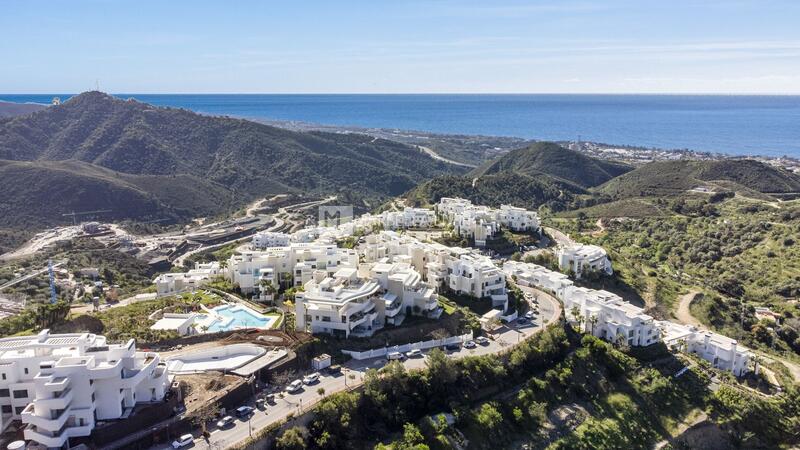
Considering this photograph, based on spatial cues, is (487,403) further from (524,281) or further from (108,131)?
(108,131)

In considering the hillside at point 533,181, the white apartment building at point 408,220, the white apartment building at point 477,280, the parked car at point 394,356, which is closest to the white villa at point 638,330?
the white apartment building at point 477,280

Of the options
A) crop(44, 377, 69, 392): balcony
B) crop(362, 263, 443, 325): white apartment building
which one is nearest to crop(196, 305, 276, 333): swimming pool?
crop(362, 263, 443, 325): white apartment building

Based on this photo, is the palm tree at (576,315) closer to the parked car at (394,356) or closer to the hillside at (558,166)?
the parked car at (394,356)

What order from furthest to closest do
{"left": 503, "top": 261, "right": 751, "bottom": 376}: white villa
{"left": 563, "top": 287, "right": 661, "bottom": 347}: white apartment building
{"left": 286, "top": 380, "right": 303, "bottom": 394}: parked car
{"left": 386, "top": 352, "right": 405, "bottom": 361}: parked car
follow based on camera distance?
{"left": 503, "top": 261, "right": 751, "bottom": 376}: white villa → {"left": 563, "top": 287, "right": 661, "bottom": 347}: white apartment building → {"left": 386, "top": 352, "right": 405, "bottom": 361}: parked car → {"left": 286, "top": 380, "right": 303, "bottom": 394}: parked car

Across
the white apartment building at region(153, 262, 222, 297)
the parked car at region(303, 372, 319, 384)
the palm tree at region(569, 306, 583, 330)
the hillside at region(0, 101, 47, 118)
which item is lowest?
the palm tree at region(569, 306, 583, 330)

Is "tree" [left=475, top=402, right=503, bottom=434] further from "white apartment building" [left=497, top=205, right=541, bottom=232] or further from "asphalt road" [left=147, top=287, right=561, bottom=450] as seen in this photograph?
"white apartment building" [left=497, top=205, right=541, bottom=232]

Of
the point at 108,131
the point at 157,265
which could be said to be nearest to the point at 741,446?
the point at 157,265
